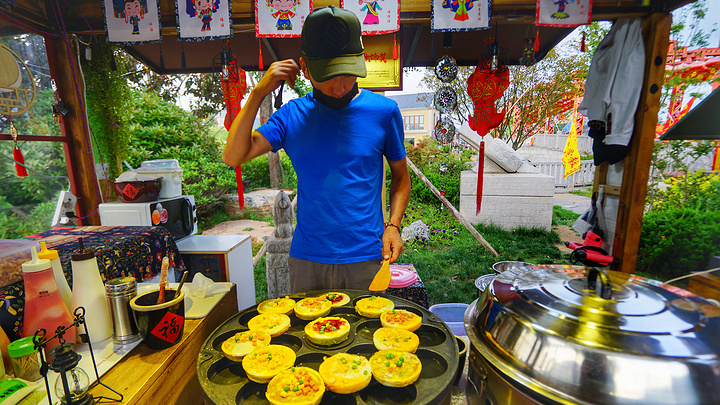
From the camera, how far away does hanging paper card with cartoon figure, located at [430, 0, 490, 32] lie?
3.36m

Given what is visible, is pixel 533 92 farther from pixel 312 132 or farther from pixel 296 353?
pixel 296 353

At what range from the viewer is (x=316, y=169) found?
6.38 feet

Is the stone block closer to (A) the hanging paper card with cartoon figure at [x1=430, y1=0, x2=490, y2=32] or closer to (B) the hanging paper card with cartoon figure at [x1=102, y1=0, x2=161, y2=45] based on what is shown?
(A) the hanging paper card with cartoon figure at [x1=430, y1=0, x2=490, y2=32]

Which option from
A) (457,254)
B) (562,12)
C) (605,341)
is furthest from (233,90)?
(457,254)

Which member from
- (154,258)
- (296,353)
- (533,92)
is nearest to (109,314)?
(296,353)

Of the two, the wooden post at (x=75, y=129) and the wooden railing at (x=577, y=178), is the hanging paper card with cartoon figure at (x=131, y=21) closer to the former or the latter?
the wooden post at (x=75, y=129)

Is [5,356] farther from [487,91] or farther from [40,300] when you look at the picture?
[487,91]

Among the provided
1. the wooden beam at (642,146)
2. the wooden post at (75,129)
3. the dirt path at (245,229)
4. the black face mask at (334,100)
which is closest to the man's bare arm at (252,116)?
the black face mask at (334,100)

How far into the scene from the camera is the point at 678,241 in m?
4.87

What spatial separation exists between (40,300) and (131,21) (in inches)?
147

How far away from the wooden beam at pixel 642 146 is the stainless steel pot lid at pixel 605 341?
11.2 ft

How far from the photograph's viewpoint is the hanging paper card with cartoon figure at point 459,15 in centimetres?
336

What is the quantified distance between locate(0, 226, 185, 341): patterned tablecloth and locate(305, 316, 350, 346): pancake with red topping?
1464 mm

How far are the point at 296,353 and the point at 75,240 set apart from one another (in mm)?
2164
